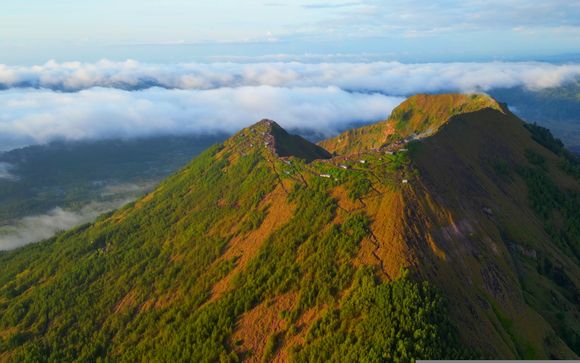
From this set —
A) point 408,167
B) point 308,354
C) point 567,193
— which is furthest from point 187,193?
point 567,193

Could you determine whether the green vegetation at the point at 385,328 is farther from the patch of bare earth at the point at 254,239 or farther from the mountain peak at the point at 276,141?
the mountain peak at the point at 276,141

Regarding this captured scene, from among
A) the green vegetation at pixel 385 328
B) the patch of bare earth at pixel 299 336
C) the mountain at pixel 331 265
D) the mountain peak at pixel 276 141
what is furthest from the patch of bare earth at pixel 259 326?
the mountain peak at pixel 276 141

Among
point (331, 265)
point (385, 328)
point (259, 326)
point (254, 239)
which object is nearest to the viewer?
point (385, 328)

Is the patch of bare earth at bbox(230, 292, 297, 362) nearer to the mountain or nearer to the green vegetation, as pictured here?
the mountain

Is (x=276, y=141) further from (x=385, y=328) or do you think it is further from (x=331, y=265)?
(x=385, y=328)

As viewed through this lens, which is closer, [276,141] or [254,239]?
[254,239]

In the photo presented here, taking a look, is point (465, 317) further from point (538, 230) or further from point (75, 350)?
point (75, 350)

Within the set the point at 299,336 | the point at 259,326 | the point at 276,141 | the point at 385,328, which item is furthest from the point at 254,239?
the point at 276,141

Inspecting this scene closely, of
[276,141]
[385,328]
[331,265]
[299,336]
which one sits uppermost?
[276,141]
